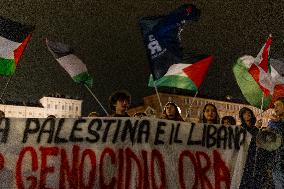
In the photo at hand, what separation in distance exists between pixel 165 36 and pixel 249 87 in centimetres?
217

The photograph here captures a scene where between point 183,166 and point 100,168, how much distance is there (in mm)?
1015

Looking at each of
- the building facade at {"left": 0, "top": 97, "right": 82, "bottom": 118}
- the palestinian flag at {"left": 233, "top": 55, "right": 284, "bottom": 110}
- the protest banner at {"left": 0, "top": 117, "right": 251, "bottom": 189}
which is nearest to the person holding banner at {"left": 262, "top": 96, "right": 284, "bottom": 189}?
the protest banner at {"left": 0, "top": 117, "right": 251, "bottom": 189}

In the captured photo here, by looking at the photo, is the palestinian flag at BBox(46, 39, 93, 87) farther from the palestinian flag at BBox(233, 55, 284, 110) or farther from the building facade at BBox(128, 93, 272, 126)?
the building facade at BBox(128, 93, 272, 126)

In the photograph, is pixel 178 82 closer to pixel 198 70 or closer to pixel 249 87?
pixel 198 70

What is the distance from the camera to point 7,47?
9438 mm

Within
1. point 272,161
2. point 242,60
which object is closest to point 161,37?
point 242,60

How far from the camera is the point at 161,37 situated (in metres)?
10.1

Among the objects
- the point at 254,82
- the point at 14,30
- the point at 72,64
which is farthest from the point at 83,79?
the point at 254,82

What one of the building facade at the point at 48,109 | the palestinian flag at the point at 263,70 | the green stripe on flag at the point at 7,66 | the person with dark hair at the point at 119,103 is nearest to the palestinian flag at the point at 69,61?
the green stripe on flag at the point at 7,66

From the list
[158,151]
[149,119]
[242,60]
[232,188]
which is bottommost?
[232,188]

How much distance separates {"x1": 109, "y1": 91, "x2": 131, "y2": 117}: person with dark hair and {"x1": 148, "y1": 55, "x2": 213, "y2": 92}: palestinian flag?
13.6 ft

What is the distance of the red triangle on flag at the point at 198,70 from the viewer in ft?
35.5

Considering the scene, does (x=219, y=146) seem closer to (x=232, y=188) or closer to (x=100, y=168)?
(x=232, y=188)

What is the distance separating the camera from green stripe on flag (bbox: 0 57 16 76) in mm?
9369
